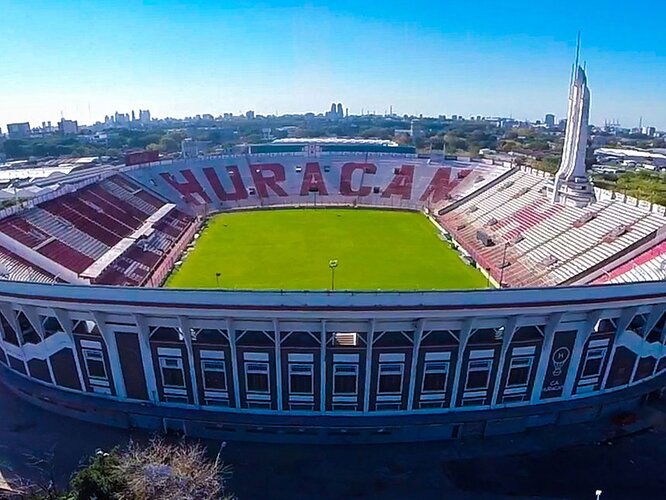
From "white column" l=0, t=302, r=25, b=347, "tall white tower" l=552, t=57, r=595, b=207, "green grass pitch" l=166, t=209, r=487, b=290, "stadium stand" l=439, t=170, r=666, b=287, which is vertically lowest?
"green grass pitch" l=166, t=209, r=487, b=290

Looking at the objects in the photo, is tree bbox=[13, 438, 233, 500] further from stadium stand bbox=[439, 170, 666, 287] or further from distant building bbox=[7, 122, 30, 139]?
distant building bbox=[7, 122, 30, 139]

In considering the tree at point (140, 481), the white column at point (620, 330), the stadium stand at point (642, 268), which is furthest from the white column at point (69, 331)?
the stadium stand at point (642, 268)

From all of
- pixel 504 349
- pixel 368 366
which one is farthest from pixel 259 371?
pixel 504 349

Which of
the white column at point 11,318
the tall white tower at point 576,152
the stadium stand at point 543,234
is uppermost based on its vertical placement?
the tall white tower at point 576,152

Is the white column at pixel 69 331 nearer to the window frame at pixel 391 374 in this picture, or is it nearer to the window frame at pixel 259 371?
the window frame at pixel 259 371

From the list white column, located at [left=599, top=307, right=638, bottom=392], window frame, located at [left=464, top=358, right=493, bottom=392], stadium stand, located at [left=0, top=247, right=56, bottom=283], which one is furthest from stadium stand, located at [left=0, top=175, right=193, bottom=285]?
white column, located at [left=599, top=307, right=638, bottom=392]
